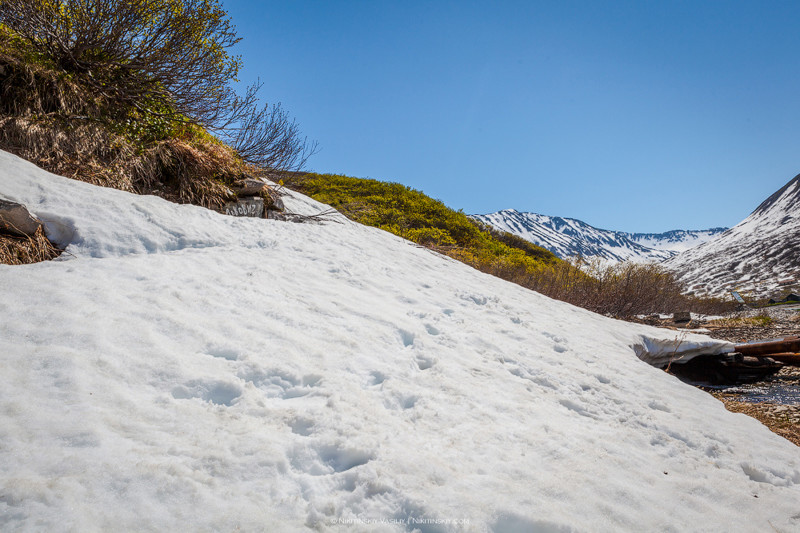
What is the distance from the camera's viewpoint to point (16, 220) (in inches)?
103

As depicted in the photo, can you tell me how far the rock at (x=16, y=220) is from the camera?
259 cm

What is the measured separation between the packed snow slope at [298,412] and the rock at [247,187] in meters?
2.16

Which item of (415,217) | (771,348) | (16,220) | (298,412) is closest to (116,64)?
(16,220)

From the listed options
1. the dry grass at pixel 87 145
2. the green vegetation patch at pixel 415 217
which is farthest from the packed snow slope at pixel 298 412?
the green vegetation patch at pixel 415 217

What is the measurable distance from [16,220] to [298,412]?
2763 mm

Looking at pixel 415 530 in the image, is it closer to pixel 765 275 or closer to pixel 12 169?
pixel 12 169

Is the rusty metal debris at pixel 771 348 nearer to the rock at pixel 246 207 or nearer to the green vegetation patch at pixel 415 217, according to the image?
the green vegetation patch at pixel 415 217

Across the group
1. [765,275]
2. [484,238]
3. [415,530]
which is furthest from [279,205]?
[765,275]

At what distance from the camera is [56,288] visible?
2133 mm

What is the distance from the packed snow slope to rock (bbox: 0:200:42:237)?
0.62 feet

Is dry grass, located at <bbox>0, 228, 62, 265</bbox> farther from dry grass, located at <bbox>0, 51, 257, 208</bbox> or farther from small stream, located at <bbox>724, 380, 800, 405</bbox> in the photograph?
small stream, located at <bbox>724, 380, 800, 405</bbox>

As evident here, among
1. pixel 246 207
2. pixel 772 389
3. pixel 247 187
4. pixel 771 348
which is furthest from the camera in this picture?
pixel 771 348

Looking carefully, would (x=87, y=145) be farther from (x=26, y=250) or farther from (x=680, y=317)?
(x=680, y=317)

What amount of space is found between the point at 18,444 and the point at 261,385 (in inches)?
35.5
